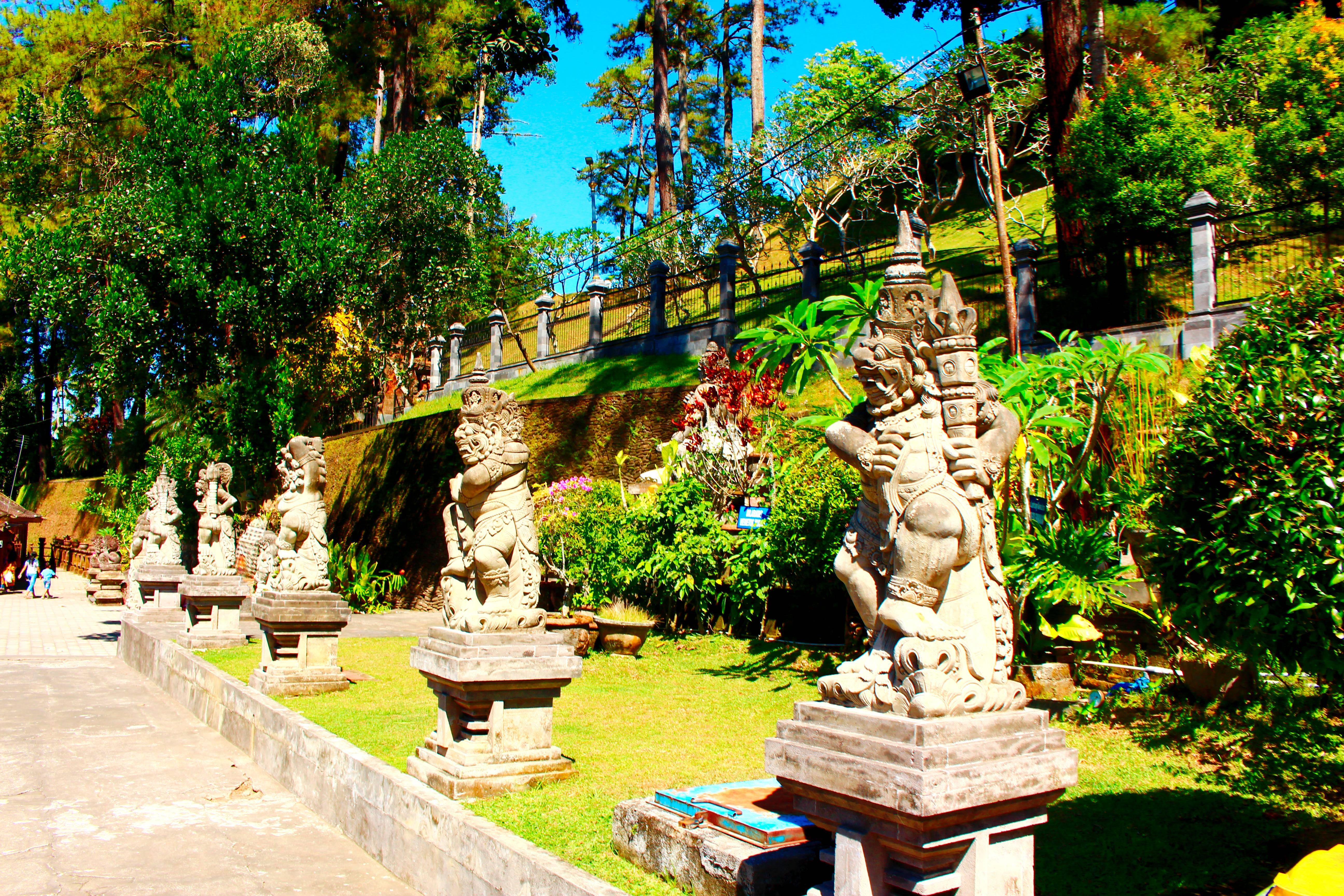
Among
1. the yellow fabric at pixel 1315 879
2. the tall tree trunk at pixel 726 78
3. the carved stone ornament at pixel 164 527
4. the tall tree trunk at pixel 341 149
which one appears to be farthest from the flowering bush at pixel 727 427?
the tall tree trunk at pixel 726 78

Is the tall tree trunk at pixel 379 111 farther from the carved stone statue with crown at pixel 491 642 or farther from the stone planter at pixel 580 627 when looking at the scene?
the carved stone statue with crown at pixel 491 642

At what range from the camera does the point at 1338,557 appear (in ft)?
10.5

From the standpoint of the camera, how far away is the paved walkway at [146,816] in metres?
5.17

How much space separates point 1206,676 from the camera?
21.4ft

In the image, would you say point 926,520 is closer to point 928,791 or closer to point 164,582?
point 928,791

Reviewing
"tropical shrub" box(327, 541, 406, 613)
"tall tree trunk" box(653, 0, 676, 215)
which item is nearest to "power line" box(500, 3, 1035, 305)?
"tall tree trunk" box(653, 0, 676, 215)

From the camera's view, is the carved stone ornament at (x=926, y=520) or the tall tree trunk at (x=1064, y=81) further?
the tall tree trunk at (x=1064, y=81)

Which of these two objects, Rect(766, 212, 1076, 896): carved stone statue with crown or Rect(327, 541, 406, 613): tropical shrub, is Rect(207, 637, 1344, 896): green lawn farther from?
Rect(327, 541, 406, 613): tropical shrub

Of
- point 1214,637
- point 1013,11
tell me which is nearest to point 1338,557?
point 1214,637

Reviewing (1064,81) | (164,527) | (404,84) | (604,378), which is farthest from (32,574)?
(1064,81)

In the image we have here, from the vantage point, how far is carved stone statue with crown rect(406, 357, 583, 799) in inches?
216

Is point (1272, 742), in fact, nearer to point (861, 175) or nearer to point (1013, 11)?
point (1013, 11)

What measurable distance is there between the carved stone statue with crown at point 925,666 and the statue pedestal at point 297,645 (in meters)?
6.95

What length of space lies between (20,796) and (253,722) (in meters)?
1.65
